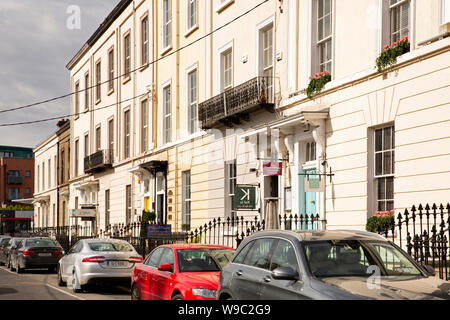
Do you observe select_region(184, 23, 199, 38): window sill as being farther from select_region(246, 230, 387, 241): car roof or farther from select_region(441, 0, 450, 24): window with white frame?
select_region(246, 230, 387, 241): car roof

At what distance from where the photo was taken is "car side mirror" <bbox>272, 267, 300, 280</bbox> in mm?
7277

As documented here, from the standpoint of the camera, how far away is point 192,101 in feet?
86.0

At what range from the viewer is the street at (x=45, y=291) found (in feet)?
49.4

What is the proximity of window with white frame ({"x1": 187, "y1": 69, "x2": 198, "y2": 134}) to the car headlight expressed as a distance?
1628 cm

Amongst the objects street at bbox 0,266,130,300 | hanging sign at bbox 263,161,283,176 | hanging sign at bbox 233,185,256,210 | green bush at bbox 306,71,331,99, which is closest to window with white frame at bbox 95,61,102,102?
street at bbox 0,266,130,300

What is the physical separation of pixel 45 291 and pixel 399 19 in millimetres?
10852

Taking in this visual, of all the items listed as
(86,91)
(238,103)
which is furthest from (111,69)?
(238,103)

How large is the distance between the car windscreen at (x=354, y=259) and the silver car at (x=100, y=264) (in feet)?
30.2

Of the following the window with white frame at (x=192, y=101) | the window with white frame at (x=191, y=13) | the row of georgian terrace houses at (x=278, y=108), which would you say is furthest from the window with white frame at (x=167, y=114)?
the window with white frame at (x=191, y=13)

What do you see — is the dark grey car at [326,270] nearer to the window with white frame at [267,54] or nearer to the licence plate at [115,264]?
the licence plate at [115,264]

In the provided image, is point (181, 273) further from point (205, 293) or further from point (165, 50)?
point (165, 50)

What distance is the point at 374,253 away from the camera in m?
7.93
